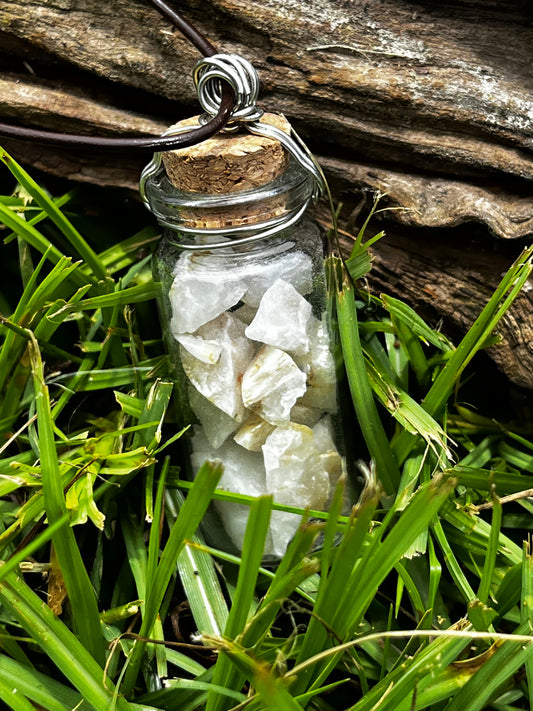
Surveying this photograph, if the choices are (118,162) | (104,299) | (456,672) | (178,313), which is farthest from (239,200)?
(456,672)

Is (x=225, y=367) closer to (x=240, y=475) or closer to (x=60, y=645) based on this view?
(x=240, y=475)

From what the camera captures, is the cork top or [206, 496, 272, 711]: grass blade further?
the cork top

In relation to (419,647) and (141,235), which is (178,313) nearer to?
(141,235)

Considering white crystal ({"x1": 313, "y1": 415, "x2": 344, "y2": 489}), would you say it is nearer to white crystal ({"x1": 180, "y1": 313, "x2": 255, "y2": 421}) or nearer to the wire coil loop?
white crystal ({"x1": 180, "y1": 313, "x2": 255, "y2": 421})

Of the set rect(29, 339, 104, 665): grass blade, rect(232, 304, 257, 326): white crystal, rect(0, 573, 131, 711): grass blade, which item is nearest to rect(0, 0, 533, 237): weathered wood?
rect(232, 304, 257, 326): white crystal

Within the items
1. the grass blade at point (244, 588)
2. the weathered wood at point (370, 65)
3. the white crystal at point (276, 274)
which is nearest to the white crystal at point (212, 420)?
the white crystal at point (276, 274)

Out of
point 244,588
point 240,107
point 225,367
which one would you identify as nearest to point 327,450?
point 225,367

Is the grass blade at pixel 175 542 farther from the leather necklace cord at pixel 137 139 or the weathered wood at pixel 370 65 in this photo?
the weathered wood at pixel 370 65
